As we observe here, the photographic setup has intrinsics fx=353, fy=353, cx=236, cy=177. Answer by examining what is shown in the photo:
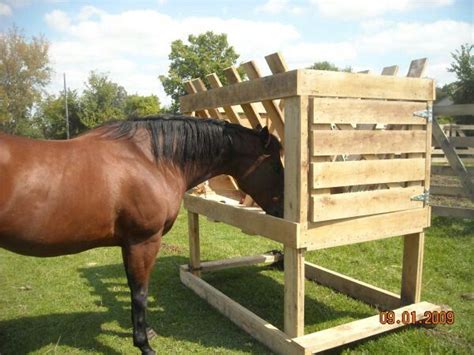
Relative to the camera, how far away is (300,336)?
2705mm

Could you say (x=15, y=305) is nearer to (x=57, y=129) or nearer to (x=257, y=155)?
(x=257, y=155)

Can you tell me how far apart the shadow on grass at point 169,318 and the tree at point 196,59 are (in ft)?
110

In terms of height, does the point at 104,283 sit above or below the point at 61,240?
below

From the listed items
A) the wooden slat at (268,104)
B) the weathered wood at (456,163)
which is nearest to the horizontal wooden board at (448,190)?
the weathered wood at (456,163)

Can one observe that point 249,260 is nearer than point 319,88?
No

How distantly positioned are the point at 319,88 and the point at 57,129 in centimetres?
3122

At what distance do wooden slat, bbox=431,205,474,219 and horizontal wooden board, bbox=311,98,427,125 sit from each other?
3.07 m

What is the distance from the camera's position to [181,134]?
10.1ft

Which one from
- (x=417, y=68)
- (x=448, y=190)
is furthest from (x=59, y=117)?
(x=417, y=68)

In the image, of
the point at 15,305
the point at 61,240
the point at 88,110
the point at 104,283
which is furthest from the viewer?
the point at 88,110

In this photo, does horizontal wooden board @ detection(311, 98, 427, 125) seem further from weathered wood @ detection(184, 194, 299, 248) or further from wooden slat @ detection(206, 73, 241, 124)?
wooden slat @ detection(206, 73, 241, 124)

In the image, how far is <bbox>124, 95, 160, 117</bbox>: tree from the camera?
3303 centimetres

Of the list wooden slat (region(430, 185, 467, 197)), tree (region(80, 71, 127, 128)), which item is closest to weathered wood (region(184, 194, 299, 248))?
wooden slat (region(430, 185, 467, 197))

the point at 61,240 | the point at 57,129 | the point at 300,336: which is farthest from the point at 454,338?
the point at 57,129
